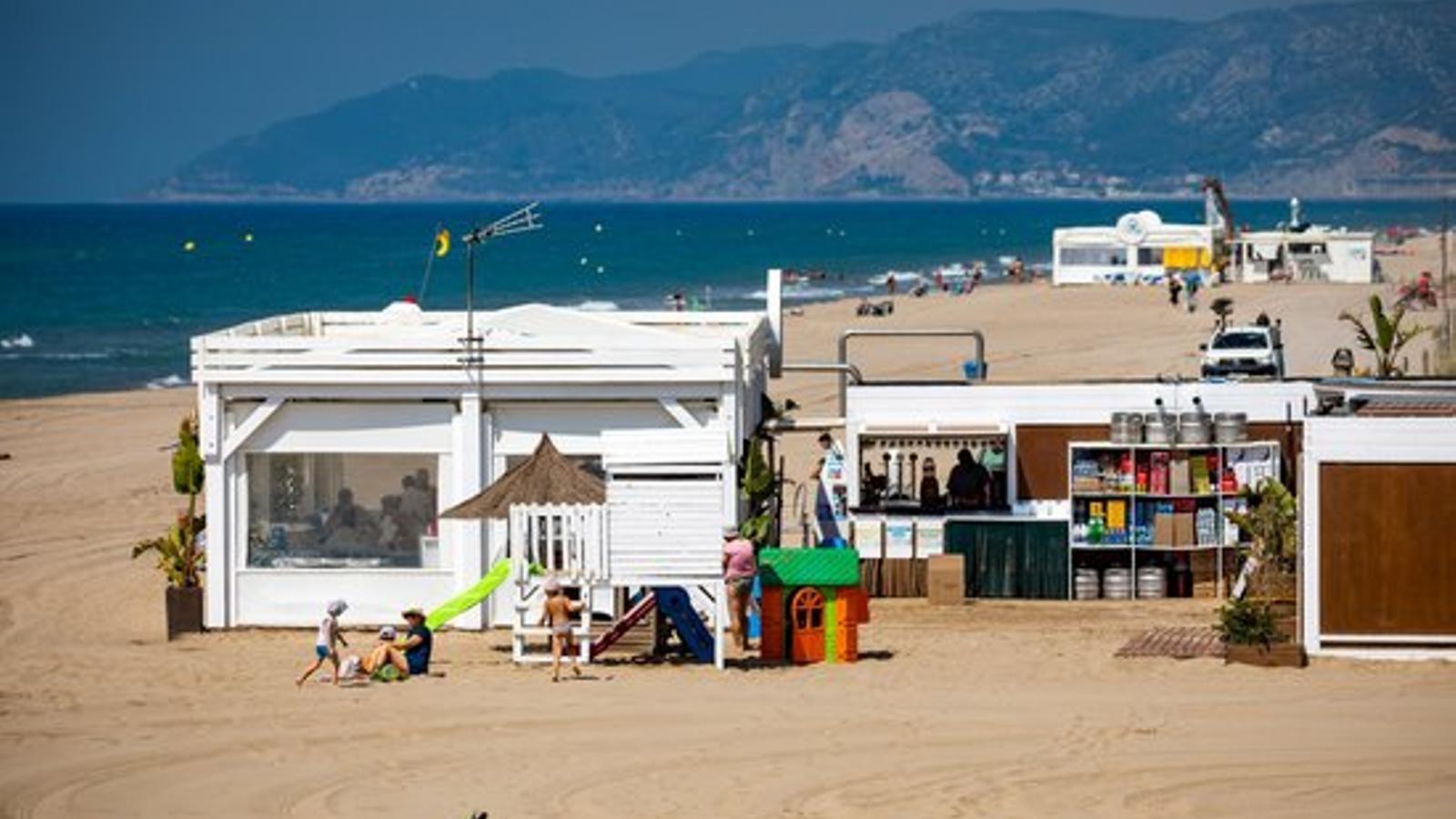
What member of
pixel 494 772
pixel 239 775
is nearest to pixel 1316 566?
pixel 494 772

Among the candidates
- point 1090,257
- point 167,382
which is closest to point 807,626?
point 167,382

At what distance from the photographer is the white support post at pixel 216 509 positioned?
2292 cm

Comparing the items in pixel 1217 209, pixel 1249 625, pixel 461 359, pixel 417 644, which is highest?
pixel 1217 209


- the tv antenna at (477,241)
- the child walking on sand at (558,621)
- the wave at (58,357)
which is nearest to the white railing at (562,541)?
the child walking on sand at (558,621)

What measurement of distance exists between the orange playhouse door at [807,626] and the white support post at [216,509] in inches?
199

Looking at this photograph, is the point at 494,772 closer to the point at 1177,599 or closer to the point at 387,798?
the point at 387,798

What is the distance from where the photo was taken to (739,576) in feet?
70.1

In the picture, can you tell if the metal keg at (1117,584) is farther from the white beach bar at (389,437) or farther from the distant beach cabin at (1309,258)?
the distant beach cabin at (1309,258)

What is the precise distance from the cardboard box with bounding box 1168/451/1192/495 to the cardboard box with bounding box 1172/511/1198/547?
230 millimetres

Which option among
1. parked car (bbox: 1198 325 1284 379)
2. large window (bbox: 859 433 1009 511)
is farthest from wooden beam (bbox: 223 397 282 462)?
parked car (bbox: 1198 325 1284 379)

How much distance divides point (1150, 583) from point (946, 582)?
1889mm

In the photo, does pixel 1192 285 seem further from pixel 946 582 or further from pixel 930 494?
pixel 946 582

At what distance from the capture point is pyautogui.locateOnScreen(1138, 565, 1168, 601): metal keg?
80.1 feet

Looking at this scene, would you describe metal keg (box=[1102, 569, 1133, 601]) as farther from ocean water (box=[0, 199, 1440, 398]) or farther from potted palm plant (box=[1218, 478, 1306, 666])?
ocean water (box=[0, 199, 1440, 398])
